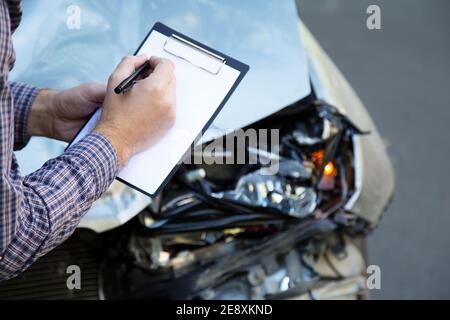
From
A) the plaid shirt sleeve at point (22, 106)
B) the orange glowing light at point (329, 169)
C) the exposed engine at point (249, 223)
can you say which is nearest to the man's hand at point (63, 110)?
the plaid shirt sleeve at point (22, 106)

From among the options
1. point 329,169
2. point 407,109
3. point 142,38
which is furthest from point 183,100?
point 407,109

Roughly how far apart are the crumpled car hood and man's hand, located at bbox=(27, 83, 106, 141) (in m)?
0.21

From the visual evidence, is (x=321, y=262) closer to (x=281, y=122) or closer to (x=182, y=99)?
(x=281, y=122)

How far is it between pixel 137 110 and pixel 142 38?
1.95ft

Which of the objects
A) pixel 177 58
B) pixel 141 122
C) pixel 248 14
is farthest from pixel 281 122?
pixel 141 122

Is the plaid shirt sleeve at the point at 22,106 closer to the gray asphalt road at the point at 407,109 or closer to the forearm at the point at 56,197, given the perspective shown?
the forearm at the point at 56,197

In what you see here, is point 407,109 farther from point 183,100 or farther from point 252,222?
point 183,100

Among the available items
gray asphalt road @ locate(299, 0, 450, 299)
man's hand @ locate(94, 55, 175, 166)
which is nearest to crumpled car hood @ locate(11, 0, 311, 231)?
man's hand @ locate(94, 55, 175, 166)

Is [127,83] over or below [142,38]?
below

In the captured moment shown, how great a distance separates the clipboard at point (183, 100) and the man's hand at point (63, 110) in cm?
4

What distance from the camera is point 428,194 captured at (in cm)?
291

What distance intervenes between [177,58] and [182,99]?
3.0 inches

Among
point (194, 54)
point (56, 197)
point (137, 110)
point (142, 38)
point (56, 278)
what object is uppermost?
point (142, 38)

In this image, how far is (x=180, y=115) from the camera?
3.53 ft
